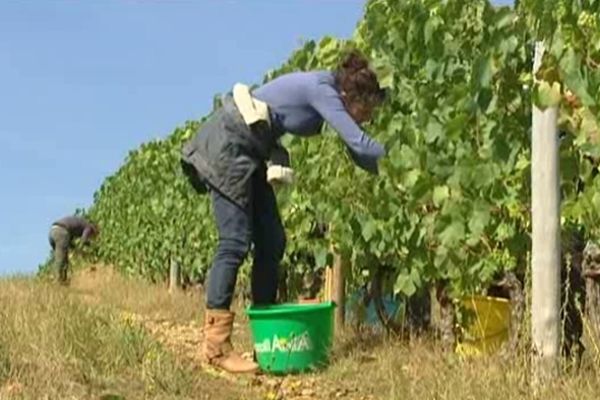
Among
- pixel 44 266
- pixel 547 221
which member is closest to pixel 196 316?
pixel 547 221

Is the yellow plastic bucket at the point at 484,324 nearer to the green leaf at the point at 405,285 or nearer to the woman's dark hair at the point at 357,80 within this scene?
the green leaf at the point at 405,285

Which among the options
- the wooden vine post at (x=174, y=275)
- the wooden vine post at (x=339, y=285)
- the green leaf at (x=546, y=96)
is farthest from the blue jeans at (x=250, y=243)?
the wooden vine post at (x=174, y=275)

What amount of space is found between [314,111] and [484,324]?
1.27 metres

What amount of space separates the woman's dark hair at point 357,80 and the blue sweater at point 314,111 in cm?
5

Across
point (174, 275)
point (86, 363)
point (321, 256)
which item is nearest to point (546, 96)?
point (86, 363)

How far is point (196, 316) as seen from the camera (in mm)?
8898

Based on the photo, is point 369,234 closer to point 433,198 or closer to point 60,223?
point 433,198

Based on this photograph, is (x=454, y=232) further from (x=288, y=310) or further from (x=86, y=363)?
(x=86, y=363)

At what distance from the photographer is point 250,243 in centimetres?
558

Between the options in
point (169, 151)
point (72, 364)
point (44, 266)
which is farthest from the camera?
point (44, 266)

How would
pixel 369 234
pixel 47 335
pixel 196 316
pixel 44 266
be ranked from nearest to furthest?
pixel 47 335
pixel 369 234
pixel 196 316
pixel 44 266

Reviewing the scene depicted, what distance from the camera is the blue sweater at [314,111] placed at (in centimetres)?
510

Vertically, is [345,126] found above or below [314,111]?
below

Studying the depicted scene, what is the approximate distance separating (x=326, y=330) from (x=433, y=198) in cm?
77
